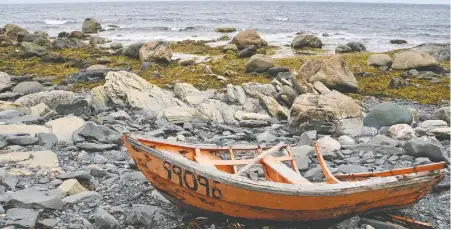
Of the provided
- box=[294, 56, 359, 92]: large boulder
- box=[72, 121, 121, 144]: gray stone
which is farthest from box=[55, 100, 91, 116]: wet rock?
box=[294, 56, 359, 92]: large boulder

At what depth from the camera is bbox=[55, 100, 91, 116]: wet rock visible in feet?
36.5

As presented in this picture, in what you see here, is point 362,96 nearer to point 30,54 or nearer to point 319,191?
point 319,191

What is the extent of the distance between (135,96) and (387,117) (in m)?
6.79

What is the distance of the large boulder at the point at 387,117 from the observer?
10.8 meters

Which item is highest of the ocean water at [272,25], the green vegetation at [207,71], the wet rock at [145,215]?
the wet rock at [145,215]

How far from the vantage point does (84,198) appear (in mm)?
5965

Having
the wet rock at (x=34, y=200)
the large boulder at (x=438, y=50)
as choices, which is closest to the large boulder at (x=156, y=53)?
the large boulder at (x=438, y=50)

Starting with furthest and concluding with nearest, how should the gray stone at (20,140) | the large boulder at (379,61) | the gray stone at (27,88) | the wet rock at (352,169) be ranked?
the large boulder at (379,61) → the gray stone at (27,88) → the gray stone at (20,140) → the wet rock at (352,169)

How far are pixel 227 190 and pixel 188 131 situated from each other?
5295 millimetres

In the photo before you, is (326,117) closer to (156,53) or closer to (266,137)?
(266,137)

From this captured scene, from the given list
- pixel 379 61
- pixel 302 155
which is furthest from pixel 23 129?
pixel 379 61

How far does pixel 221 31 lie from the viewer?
4281cm

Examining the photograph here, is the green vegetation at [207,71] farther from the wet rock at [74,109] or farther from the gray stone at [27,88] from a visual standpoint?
the wet rock at [74,109]

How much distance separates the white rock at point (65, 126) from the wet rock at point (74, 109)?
98cm
